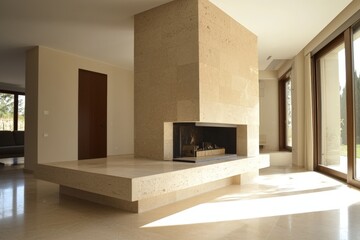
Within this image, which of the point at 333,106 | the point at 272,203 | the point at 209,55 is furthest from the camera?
the point at 333,106

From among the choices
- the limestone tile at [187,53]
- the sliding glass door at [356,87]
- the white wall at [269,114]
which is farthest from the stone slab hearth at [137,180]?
the white wall at [269,114]

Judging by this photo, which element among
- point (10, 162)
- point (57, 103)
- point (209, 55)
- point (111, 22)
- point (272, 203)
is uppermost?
point (111, 22)

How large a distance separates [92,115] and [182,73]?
12.2ft

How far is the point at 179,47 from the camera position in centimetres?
345

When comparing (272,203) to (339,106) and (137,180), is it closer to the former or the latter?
(137,180)

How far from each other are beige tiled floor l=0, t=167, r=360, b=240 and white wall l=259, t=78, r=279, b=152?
3.97 metres

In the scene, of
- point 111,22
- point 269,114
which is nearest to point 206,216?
point 111,22

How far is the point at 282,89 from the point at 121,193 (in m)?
6.57

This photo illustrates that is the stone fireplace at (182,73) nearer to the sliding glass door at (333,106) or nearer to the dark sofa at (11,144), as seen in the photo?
the sliding glass door at (333,106)

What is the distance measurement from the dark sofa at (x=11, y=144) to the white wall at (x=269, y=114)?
6756 millimetres

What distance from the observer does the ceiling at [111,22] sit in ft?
11.7

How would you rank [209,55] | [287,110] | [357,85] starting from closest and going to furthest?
[209,55] < [357,85] < [287,110]

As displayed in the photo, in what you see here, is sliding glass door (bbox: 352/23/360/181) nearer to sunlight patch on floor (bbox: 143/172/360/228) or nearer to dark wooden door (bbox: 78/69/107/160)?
sunlight patch on floor (bbox: 143/172/360/228)

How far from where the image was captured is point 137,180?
241 cm
